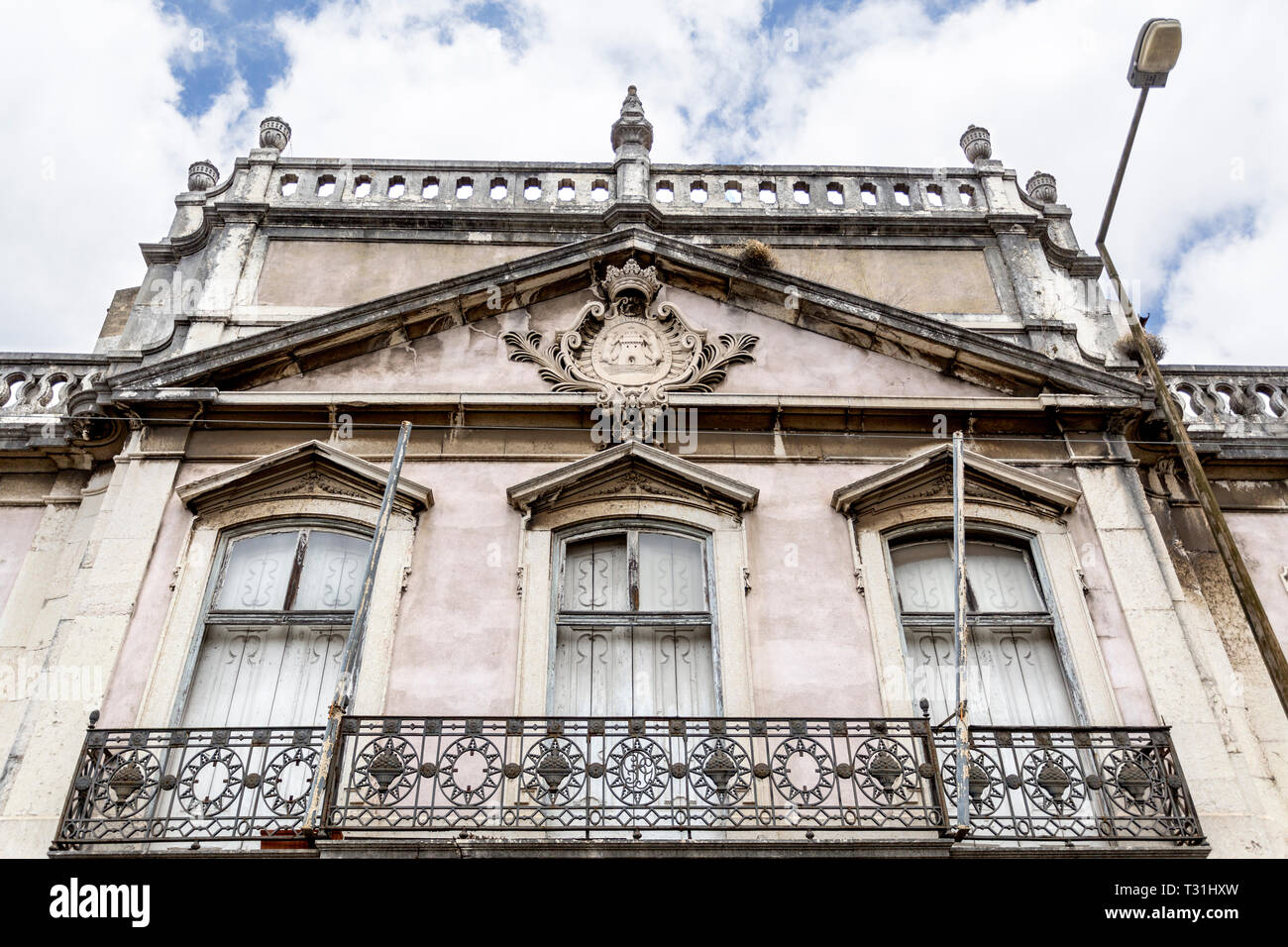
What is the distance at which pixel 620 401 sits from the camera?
9828mm

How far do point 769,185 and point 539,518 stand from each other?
17.5 ft

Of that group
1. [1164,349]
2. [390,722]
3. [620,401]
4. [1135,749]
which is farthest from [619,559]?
[1164,349]

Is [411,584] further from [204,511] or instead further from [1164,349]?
[1164,349]

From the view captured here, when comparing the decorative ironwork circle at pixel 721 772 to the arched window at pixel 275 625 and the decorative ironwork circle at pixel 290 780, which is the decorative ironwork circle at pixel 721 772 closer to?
the decorative ironwork circle at pixel 290 780

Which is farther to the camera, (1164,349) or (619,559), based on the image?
(1164,349)

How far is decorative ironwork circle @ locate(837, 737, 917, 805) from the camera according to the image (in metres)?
7.04

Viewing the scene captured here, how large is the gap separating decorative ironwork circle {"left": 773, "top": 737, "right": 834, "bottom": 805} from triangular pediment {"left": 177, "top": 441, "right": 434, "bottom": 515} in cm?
356

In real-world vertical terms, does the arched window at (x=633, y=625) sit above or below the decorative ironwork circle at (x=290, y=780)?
above

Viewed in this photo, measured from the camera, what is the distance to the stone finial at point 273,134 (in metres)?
12.7

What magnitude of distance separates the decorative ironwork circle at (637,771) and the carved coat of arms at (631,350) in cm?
339

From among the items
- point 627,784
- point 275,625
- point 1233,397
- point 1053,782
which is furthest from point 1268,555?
point 275,625

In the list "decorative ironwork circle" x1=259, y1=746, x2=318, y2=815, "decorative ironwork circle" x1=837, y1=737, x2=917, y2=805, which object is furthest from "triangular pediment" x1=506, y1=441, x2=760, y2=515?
"decorative ironwork circle" x1=259, y1=746, x2=318, y2=815

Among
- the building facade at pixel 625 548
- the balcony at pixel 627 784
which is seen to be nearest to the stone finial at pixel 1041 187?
the building facade at pixel 625 548
